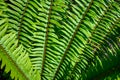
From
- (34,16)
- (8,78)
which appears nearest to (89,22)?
(34,16)

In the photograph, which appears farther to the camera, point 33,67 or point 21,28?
point 33,67

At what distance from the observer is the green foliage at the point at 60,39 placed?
1.88 meters

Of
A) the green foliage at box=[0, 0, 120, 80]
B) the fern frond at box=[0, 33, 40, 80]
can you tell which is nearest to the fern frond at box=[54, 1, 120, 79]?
the green foliage at box=[0, 0, 120, 80]

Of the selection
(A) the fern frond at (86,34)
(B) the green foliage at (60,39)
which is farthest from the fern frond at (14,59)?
(A) the fern frond at (86,34)

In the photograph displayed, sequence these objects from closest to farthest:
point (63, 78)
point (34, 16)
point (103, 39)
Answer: point (34, 16) < point (103, 39) < point (63, 78)

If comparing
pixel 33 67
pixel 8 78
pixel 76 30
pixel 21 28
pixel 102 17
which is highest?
pixel 102 17

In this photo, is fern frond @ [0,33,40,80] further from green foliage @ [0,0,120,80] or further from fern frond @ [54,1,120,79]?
fern frond @ [54,1,120,79]

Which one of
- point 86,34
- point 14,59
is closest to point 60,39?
point 86,34

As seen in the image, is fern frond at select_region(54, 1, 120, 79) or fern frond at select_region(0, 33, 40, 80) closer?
fern frond at select_region(0, 33, 40, 80)

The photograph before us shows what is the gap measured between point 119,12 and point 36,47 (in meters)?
0.71

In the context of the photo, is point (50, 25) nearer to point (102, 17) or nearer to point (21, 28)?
point (21, 28)

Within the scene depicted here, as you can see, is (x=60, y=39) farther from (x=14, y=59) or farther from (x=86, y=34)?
(x=14, y=59)

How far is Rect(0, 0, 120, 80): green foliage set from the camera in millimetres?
1878

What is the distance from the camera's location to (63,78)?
93.0 inches
